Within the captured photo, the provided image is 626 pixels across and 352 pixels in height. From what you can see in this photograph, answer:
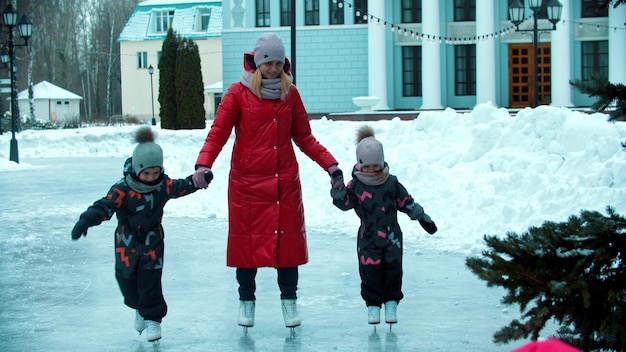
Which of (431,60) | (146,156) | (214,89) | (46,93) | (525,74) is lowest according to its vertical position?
(146,156)

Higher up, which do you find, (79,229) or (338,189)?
(338,189)

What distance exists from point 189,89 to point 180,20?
30425mm

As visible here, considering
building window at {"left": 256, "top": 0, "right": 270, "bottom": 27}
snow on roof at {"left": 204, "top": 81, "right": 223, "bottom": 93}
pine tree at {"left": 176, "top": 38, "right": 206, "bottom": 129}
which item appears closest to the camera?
pine tree at {"left": 176, "top": 38, "right": 206, "bottom": 129}

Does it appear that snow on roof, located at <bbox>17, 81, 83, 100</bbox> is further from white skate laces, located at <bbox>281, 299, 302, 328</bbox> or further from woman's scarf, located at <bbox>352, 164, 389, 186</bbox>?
woman's scarf, located at <bbox>352, 164, 389, 186</bbox>

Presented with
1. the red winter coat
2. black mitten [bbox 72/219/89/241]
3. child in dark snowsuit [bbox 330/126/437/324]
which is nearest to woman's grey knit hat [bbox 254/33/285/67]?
the red winter coat

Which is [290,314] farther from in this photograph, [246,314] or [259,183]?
[259,183]

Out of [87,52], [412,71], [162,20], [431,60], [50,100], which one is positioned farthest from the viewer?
[87,52]

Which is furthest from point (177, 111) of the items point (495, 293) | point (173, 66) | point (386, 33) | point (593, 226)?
point (593, 226)

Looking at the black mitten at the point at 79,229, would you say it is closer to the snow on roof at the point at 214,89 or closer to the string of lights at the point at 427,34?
the string of lights at the point at 427,34

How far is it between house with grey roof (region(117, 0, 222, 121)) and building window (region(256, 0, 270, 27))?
22.3 meters

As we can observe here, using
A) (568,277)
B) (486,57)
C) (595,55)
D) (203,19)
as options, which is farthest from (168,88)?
(568,277)

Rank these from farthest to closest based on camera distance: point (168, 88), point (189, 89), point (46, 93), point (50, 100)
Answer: point (50, 100) < point (46, 93) < point (168, 88) < point (189, 89)

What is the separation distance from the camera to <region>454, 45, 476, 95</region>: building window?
3694 cm

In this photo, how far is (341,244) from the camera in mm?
8953
